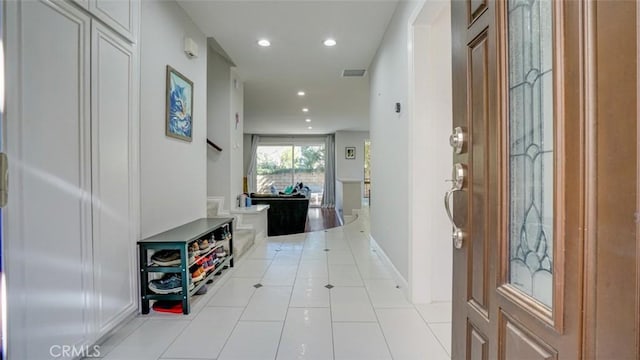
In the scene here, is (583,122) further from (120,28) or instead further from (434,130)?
(120,28)

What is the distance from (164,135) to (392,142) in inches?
86.1

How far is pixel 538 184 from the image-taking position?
2.44 ft

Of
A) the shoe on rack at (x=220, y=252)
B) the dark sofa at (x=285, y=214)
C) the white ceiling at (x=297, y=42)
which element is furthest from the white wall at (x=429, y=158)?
the dark sofa at (x=285, y=214)

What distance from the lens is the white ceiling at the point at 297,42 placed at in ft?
9.95

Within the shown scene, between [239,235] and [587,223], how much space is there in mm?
4190

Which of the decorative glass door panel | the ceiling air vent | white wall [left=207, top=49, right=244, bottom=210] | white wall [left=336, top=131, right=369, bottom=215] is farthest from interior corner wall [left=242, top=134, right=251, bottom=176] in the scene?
the decorative glass door panel

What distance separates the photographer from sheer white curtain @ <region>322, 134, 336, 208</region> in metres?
11.5

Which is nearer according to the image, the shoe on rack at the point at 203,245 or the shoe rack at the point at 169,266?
the shoe rack at the point at 169,266

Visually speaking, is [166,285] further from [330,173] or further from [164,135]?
[330,173]

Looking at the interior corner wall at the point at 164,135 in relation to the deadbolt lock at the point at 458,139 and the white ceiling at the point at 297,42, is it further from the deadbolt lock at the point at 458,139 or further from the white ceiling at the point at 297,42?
the deadbolt lock at the point at 458,139

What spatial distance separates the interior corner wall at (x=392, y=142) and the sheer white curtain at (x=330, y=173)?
700 centimetres

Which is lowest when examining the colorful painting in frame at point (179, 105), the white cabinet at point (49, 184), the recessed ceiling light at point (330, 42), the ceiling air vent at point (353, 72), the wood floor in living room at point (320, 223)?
the wood floor in living room at point (320, 223)

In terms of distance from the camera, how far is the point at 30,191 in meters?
1.40

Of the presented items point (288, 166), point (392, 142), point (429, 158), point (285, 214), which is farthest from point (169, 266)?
point (288, 166)
